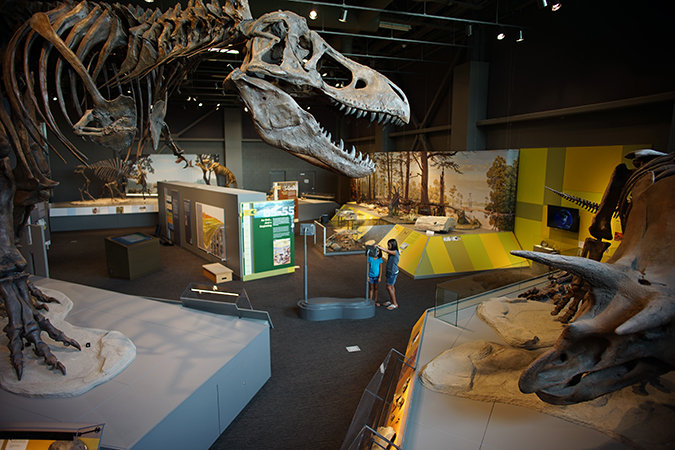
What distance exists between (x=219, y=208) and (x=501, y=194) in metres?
6.73

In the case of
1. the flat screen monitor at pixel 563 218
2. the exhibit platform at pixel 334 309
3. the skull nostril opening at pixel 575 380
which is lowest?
the exhibit platform at pixel 334 309

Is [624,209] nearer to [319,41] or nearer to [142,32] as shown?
[319,41]

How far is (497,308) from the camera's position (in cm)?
528

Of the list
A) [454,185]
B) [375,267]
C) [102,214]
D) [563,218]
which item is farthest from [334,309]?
[102,214]

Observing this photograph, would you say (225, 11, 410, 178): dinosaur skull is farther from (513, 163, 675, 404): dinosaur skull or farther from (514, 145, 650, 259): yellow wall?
(514, 145, 650, 259): yellow wall

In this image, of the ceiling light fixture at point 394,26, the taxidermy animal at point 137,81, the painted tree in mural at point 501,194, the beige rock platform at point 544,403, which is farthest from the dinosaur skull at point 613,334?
the ceiling light fixture at point 394,26

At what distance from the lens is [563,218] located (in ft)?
25.5

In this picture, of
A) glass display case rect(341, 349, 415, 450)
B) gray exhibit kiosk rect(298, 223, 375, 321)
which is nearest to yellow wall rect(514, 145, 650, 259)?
gray exhibit kiosk rect(298, 223, 375, 321)

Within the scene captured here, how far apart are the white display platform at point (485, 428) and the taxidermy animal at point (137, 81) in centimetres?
205

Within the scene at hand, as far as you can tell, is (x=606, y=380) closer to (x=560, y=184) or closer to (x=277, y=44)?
(x=277, y=44)

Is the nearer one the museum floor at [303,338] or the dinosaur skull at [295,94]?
the dinosaur skull at [295,94]

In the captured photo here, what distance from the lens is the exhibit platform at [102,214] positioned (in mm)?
13578

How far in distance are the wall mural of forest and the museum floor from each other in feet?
9.14

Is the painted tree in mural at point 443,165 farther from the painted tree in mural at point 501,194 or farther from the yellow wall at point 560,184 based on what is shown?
the yellow wall at point 560,184
